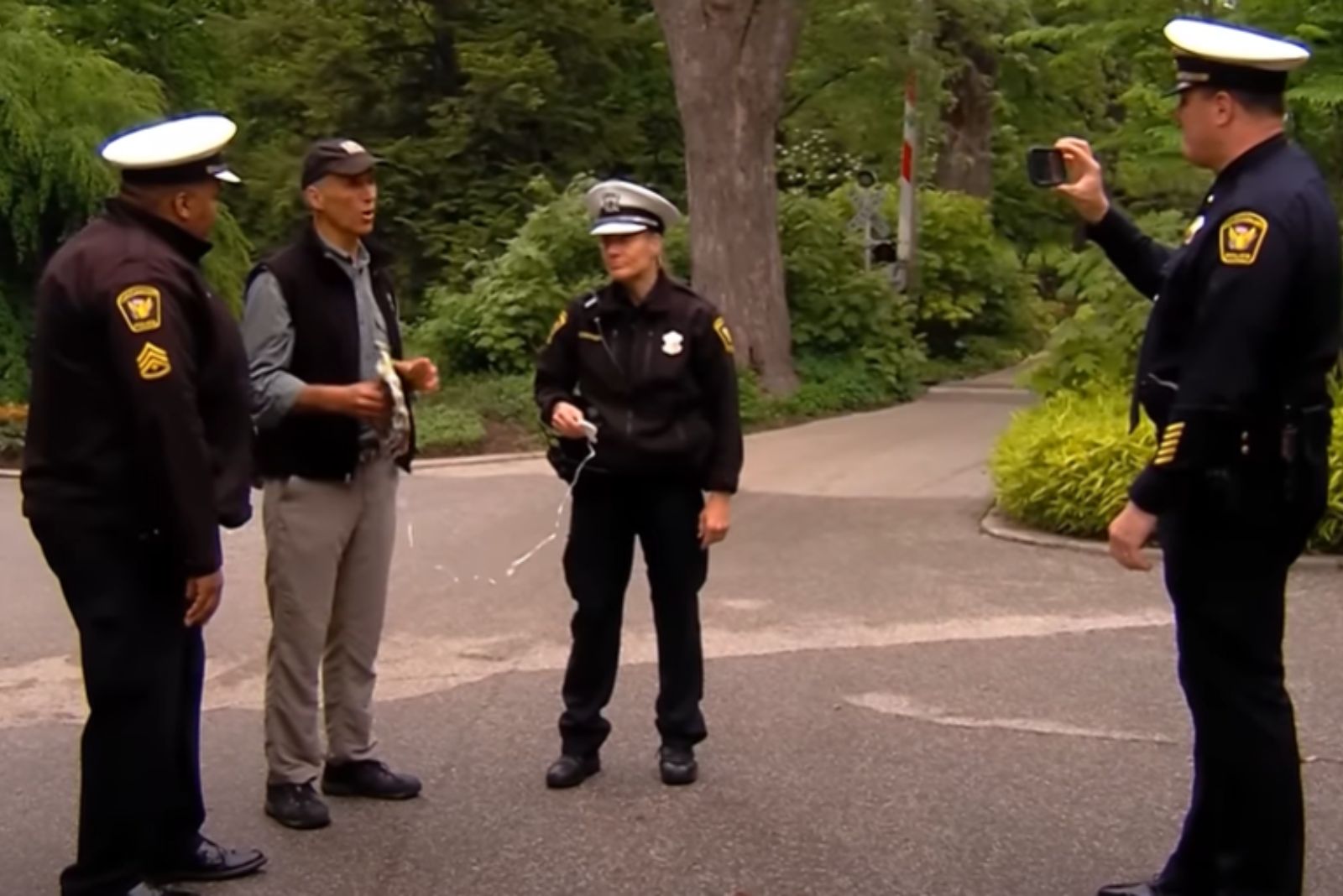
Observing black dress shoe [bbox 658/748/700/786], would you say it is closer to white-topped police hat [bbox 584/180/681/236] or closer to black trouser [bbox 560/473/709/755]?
black trouser [bbox 560/473/709/755]

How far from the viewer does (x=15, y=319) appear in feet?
55.3

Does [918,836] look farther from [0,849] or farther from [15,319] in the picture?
[15,319]

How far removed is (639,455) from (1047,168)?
1.59m

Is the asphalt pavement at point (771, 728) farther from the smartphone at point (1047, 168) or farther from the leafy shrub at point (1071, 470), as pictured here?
the smartphone at point (1047, 168)

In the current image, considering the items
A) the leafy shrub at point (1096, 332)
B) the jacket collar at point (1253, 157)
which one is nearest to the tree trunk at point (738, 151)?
the leafy shrub at point (1096, 332)

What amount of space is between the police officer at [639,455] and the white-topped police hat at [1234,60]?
6.23 feet

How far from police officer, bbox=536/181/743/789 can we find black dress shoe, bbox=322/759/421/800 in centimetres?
46

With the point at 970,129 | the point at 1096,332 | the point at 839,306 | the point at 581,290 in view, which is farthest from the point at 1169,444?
the point at 970,129

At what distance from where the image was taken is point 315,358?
5301 millimetres

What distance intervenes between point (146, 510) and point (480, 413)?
10.8 metres

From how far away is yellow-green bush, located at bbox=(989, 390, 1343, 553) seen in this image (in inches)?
377

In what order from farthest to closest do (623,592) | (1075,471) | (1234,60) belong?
1. (1075,471)
2. (623,592)
3. (1234,60)

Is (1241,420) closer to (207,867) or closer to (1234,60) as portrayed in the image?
(1234,60)

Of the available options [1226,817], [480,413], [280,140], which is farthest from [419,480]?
[280,140]
